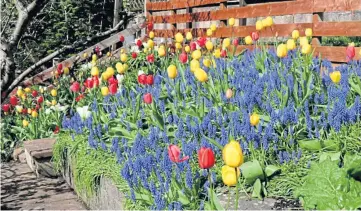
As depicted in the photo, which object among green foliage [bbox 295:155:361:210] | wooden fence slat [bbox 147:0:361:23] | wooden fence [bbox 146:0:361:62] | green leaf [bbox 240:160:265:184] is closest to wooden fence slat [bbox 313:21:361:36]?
wooden fence [bbox 146:0:361:62]

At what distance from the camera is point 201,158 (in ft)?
6.68

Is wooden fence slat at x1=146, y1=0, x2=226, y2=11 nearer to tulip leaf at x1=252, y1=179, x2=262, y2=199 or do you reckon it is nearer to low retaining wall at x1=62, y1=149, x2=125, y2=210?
low retaining wall at x1=62, y1=149, x2=125, y2=210

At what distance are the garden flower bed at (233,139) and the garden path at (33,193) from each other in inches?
7.8

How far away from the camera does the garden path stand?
4.51 metres

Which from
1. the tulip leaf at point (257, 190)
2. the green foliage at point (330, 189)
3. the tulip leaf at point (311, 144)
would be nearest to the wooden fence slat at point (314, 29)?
the tulip leaf at point (311, 144)

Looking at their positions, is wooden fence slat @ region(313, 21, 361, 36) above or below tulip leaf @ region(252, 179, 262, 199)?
above

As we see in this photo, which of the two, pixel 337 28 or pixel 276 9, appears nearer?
pixel 337 28

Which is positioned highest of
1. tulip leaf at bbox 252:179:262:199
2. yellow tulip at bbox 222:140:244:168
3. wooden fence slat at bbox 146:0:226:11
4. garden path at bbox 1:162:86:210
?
wooden fence slat at bbox 146:0:226:11

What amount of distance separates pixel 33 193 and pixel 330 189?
3.23 meters

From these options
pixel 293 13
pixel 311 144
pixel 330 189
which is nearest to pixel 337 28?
pixel 293 13

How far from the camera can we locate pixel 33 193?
494cm

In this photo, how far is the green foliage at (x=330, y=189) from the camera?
2.33 m

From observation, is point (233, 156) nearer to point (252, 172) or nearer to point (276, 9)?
point (252, 172)

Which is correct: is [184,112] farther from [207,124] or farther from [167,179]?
[167,179]
